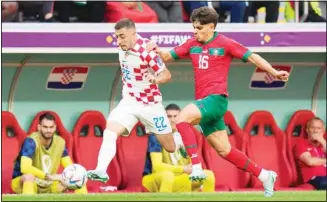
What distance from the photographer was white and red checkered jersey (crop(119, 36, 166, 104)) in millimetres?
11328

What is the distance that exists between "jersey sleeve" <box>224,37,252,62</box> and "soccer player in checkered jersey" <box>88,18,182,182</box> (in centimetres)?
65

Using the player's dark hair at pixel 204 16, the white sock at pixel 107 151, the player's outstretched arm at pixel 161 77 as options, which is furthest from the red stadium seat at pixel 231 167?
the player's dark hair at pixel 204 16

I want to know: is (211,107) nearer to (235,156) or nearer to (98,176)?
(235,156)

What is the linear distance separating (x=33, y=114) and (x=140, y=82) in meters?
3.99

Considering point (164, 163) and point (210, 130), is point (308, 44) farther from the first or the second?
point (210, 130)

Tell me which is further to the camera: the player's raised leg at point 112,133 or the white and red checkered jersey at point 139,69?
the white and red checkered jersey at point 139,69

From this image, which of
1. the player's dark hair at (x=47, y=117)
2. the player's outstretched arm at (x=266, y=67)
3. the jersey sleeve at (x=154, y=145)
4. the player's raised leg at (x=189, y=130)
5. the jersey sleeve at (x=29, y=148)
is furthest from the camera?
the jersey sleeve at (x=154, y=145)

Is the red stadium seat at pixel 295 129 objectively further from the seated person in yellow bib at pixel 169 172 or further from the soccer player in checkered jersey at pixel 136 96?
the soccer player in checkered jersey at pixel 136 96

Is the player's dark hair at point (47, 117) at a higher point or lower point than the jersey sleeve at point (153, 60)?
lower

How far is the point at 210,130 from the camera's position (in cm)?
1096

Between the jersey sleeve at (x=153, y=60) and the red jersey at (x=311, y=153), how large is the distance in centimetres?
443

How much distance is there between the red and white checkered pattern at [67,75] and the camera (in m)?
15.2

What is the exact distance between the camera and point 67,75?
15.3 m

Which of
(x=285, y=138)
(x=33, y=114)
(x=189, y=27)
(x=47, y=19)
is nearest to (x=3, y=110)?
(x=33, y=114)
